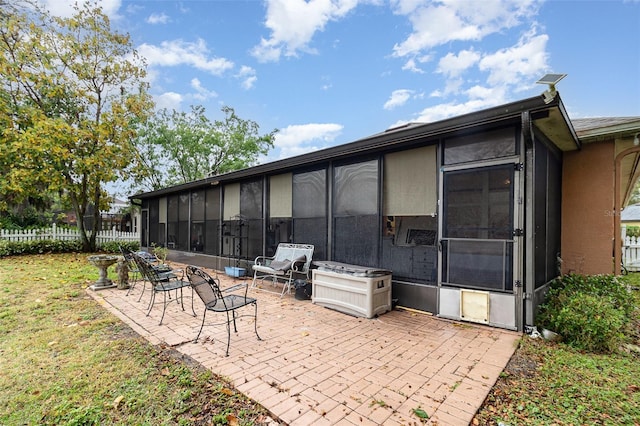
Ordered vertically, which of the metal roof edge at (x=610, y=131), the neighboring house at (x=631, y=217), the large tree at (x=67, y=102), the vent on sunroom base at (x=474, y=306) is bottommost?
the vent on sunroom base at (x=474, y=306)

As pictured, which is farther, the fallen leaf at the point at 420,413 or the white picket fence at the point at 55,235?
the white picket fence at the point at 55,235

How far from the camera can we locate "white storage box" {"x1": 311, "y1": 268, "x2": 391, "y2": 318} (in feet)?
14.2

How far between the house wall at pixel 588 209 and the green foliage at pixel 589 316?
41.9 inches

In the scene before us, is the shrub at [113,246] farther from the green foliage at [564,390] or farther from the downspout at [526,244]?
the green foliage at [564,390]

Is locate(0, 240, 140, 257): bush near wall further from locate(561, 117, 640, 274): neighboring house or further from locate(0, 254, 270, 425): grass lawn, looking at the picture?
locate(561, 117, 640, 274): neighboring house

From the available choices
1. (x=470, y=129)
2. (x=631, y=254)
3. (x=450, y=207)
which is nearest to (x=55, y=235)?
(x=450, y=207)

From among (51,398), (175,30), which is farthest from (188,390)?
(175,30)

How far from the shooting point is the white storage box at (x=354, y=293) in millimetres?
4316

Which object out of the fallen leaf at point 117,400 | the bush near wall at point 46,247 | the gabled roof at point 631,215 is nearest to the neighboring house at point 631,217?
the gabled roof at point 631,215

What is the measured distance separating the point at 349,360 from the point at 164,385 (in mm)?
1648

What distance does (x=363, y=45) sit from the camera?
9.77 meters

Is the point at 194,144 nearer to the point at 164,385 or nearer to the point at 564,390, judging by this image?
the point at 164,385

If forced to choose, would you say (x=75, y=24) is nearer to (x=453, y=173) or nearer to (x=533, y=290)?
(x=453, y=173)

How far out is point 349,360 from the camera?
9.83 feet
